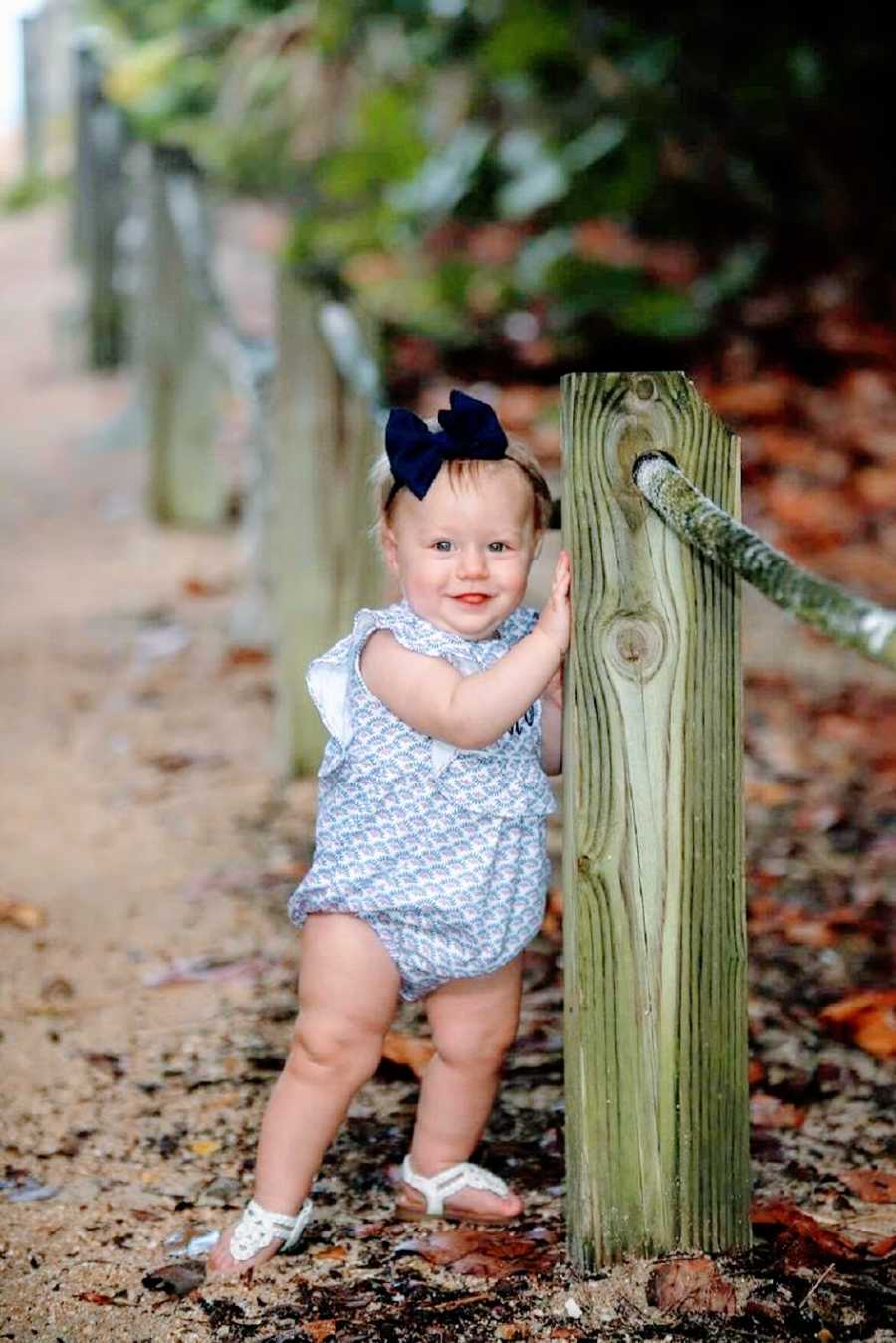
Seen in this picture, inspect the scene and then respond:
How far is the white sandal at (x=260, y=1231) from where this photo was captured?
8.39 ft

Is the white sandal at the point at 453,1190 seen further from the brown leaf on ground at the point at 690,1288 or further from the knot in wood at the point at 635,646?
the knot in wood at the point at 635,646

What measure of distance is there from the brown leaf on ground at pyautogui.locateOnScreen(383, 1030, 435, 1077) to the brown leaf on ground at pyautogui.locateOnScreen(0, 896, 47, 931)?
3.57 feet

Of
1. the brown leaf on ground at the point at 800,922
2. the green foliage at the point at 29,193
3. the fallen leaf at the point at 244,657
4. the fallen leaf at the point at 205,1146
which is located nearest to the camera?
the fallen leaf at the point at 205,1146

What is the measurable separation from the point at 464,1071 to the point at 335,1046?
23 centimetres

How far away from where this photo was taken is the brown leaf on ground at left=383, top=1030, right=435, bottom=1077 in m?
3.20

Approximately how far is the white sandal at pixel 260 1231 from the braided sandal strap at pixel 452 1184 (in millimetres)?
219

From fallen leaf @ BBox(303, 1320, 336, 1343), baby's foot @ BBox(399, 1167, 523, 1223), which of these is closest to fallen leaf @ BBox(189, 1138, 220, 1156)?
baby's foot @ BBox(399, 1167, 523, 1223)

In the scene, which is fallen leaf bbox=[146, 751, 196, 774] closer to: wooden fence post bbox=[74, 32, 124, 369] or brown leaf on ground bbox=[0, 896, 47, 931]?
brown leaf on ground bbox=[0, 896, 47, 931]

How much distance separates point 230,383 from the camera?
7926 mm

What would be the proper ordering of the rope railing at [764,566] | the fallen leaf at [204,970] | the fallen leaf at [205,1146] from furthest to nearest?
the fallen leaf at [204,970] → the fallen leaf at [205,1146] → the rope railing at [764,566]

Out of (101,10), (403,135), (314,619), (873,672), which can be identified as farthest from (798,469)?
(101,10)

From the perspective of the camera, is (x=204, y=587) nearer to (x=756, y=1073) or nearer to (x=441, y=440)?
(x=756, y=1073)

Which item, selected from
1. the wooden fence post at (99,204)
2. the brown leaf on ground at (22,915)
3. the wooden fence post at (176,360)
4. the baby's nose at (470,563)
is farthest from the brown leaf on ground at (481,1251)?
the wooden fence post at (99,204)

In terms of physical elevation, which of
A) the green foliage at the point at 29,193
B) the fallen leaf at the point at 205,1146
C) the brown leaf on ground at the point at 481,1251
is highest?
the green foliage at the point at 29,193
